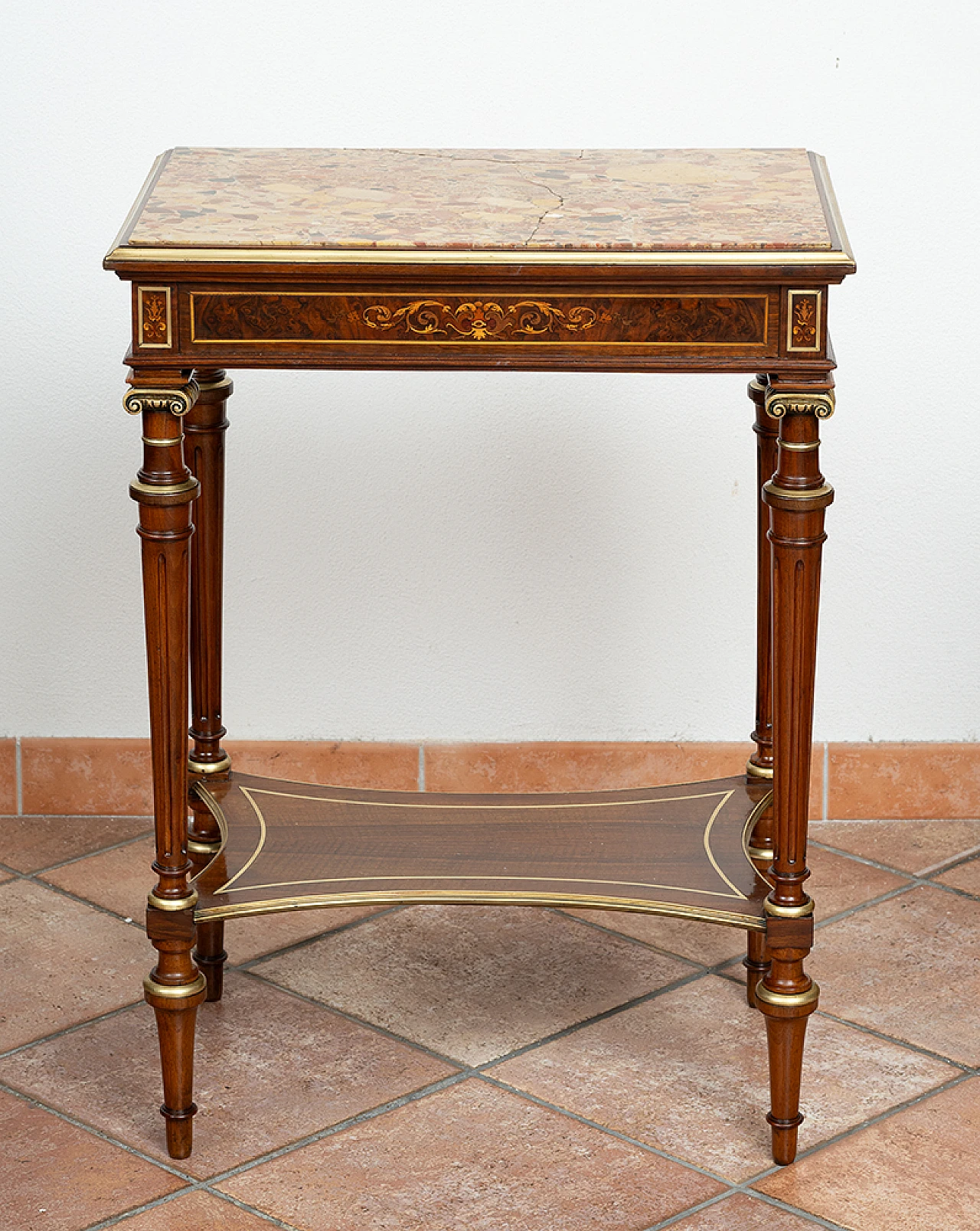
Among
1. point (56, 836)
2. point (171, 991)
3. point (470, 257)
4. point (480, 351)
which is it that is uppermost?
point (470, 257)

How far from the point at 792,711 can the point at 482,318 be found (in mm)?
561

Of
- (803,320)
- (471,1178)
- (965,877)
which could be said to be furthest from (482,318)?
(965,877)

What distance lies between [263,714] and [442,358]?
4.18ft

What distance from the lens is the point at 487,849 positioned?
237cm

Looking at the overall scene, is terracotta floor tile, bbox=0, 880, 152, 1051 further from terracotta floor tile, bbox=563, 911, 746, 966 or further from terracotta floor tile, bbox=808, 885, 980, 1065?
terracotta floor tile, bbox=808, 885, 980, 1065

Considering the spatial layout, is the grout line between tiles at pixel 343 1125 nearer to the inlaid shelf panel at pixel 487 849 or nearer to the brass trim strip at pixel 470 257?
the inlaid shelf panel at pixel 487 849

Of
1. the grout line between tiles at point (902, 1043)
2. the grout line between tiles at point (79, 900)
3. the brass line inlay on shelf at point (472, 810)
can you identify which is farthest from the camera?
the grout line between tiles at point (79, 900)

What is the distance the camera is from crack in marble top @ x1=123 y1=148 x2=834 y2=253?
1907 mm

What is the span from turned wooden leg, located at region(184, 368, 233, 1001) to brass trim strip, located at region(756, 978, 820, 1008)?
73 cm

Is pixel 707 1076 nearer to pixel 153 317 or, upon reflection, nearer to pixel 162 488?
pixel 162 488

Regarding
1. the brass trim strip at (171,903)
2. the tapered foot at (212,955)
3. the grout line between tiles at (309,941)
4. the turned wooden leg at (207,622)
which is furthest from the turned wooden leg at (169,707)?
the grout line between tiles at (309,941)

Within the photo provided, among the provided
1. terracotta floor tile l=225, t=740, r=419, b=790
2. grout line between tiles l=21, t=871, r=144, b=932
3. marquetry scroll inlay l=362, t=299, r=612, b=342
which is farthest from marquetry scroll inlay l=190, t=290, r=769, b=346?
terracotta floor tile l=225, t=740, r=419, b=790

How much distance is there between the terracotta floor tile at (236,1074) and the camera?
221cm

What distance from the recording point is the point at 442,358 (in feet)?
6.39
